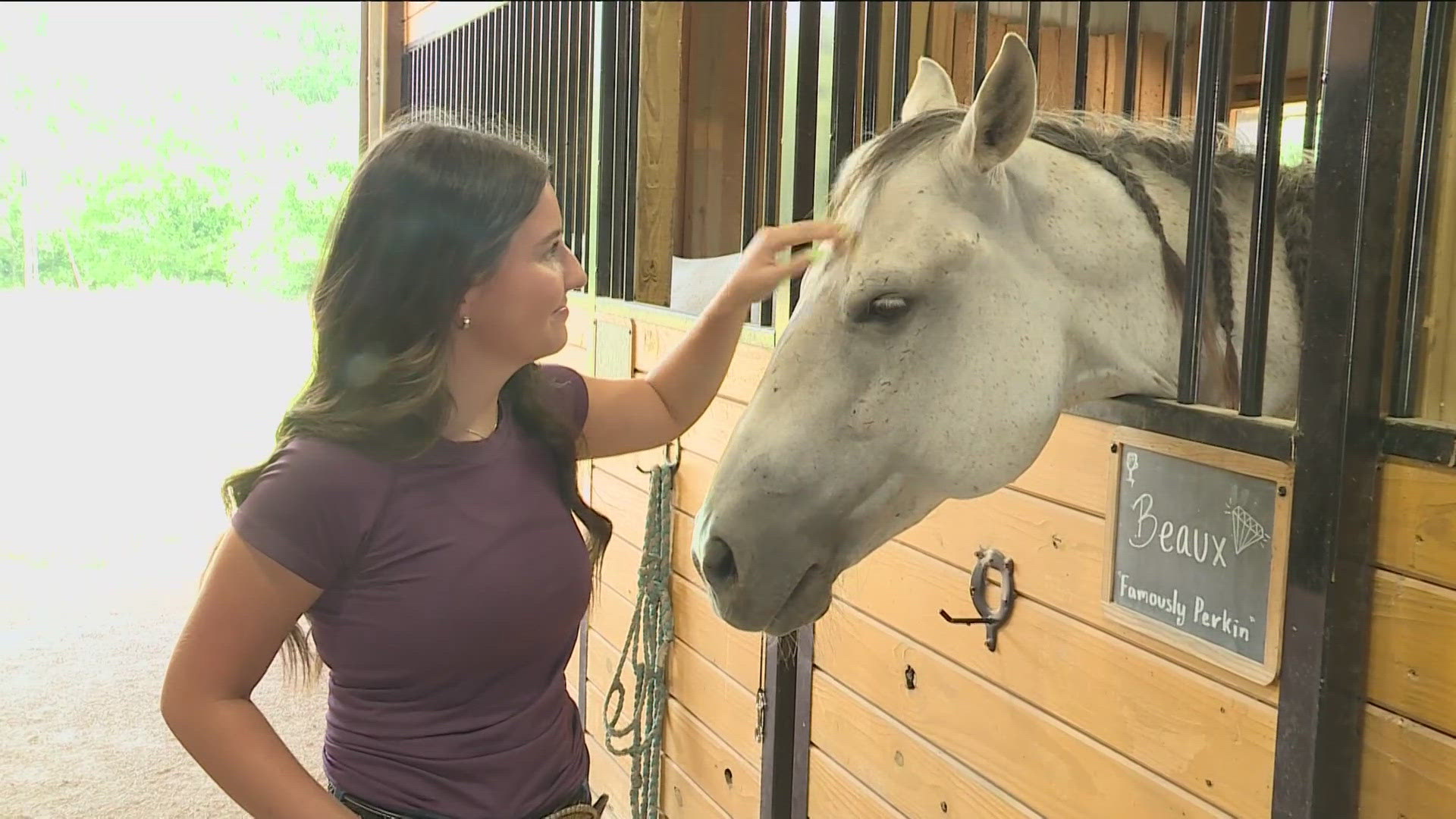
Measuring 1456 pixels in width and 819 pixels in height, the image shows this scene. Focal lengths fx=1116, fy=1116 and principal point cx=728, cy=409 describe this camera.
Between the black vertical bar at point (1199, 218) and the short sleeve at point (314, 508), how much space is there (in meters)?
0.72

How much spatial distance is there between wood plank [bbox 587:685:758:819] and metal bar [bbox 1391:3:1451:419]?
120cm

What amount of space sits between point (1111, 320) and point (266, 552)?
75cm

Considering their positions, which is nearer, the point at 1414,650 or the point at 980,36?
the point at 1414,650

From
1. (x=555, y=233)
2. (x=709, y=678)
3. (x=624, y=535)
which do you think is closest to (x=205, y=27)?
(x=624, y=535)

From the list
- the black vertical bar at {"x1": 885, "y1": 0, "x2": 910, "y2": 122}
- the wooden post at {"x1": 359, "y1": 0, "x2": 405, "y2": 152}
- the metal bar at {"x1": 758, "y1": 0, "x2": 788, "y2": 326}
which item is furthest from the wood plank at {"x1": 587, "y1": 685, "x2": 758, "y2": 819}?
the wooden post at {"x1": 359, "y1": 0, "x2": 405, "y2": 152}

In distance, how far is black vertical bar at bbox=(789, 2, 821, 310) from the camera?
1578 mm

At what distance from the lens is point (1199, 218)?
986mm

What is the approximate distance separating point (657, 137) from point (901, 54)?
0.90 metres

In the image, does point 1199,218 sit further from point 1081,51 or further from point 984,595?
point 984,595

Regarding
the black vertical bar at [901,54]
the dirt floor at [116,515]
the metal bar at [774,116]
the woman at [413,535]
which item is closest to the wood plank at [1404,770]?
the woman at [413,535]

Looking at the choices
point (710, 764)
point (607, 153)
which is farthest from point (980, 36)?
point (710, 764)

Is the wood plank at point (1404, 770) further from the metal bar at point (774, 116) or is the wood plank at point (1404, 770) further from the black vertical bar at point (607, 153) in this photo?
the black vertical bar at point (607, 153)

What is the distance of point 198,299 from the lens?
3.73m

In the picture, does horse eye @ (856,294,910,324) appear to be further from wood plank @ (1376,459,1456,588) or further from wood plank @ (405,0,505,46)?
wood plank @ (405,0,505,46)
